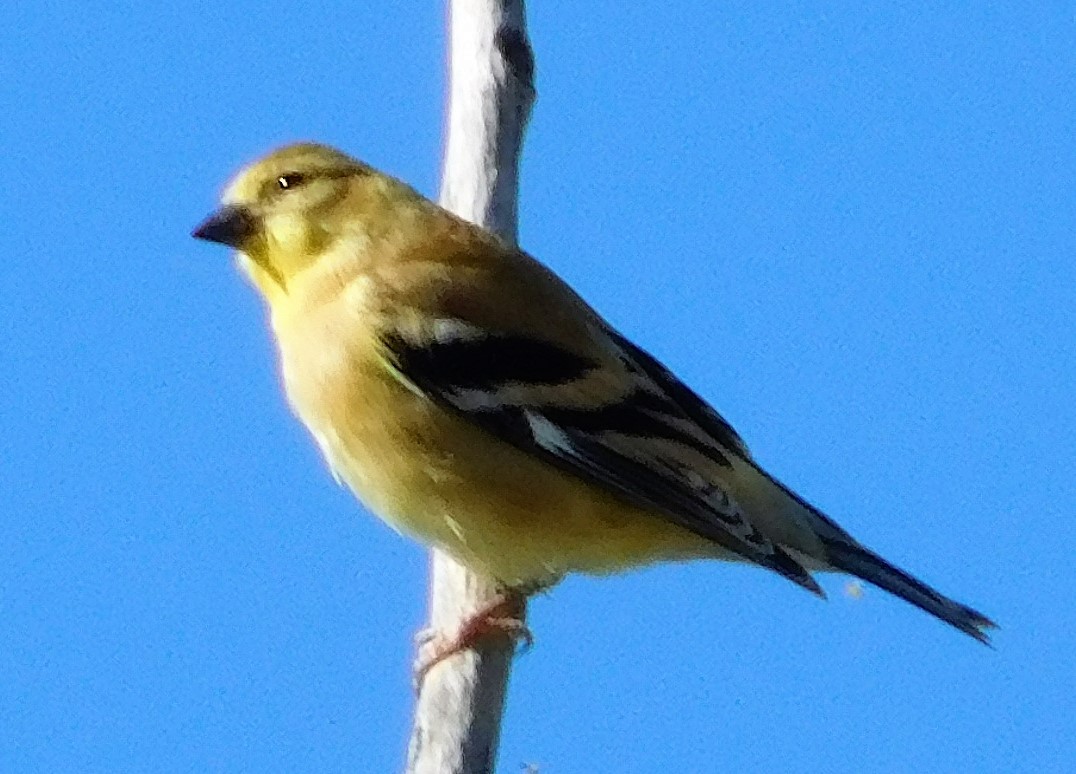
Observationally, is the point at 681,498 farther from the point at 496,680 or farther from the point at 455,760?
the point at 455,760

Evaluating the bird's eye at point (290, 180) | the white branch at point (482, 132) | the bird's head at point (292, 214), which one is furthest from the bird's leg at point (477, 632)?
the bird's eye at point (290, 180)

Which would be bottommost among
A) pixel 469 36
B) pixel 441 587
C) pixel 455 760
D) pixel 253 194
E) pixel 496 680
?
pixel 455 760

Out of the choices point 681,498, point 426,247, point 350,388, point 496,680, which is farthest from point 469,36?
point 496,680

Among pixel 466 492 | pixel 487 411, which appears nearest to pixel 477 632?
pixel 466 492

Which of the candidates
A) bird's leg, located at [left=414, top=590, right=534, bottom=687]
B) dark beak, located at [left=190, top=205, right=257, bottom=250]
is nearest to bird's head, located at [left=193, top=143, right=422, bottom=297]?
dark beak, located at [left=190, top=205, right=257, bottom=250]

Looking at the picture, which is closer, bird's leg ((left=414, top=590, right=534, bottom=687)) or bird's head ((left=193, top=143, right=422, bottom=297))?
bird's leg ((left=414, top=590, right=534, bottom=687))

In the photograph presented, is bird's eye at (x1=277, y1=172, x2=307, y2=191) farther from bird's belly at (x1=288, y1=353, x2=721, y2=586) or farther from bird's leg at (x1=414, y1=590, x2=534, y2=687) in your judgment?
bird's leg at (x1=414, y1=590, x2=534, y2=687)
